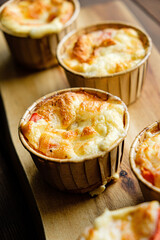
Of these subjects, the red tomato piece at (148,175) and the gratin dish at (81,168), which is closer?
the red tomato piece at (148,175)

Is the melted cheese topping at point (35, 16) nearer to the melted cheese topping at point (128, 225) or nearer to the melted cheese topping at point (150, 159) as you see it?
the melted cheese topping at point (150, 159)

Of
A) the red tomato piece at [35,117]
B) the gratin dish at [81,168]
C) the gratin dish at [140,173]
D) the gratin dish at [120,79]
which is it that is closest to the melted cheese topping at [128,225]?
the gratin dish at [140,173]

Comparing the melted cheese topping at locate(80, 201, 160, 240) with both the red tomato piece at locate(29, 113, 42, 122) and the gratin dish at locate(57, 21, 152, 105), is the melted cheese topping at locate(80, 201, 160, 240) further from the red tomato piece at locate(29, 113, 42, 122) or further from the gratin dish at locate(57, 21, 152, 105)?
the gratin dish at locate(57, 21, 152, 105)

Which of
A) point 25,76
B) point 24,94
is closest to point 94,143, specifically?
point 24,94

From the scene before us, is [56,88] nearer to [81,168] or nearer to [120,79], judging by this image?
[120,79]

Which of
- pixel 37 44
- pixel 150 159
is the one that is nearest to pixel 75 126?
pixel 150 159

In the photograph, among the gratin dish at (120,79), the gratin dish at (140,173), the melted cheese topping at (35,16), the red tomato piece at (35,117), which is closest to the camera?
the gratin dish at (140,173)

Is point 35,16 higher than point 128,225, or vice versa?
point 35,16
